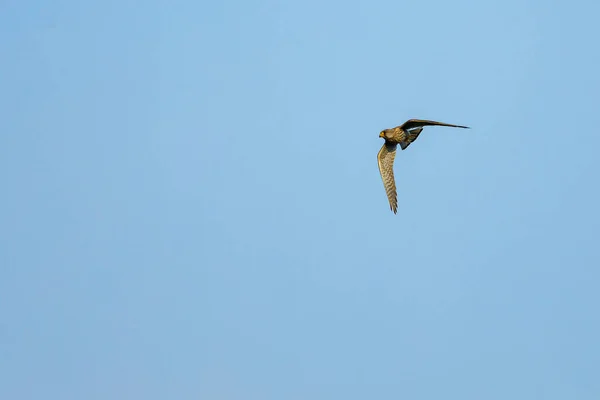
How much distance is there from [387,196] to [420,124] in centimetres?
437

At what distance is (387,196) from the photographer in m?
63.0

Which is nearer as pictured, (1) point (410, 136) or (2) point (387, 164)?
(1) point (410, 136)

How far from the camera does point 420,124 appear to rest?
61250 millimetres

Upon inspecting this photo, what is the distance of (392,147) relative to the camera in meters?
64.4

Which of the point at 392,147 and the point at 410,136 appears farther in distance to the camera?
the point at 392,147

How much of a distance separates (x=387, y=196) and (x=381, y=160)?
253 cm

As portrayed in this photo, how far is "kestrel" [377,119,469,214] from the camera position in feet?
205

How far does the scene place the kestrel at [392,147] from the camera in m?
62.6

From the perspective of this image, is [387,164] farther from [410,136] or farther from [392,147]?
[410,136]

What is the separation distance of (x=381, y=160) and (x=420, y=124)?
13.6 ft

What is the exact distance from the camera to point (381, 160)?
2542 inches

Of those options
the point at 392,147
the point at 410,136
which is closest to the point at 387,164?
the point at 392,147
